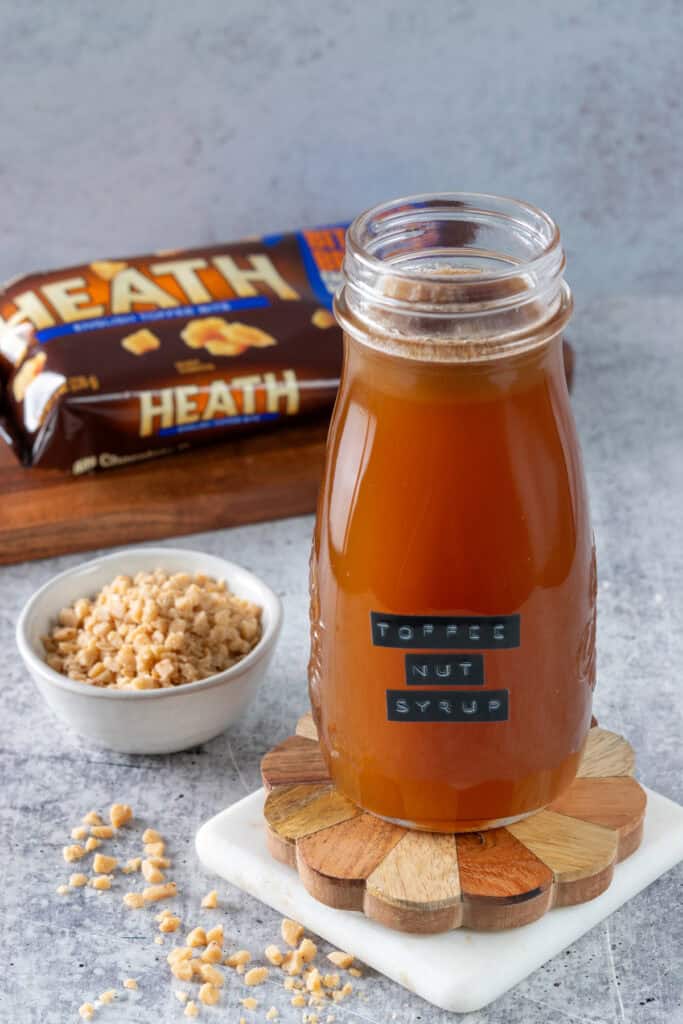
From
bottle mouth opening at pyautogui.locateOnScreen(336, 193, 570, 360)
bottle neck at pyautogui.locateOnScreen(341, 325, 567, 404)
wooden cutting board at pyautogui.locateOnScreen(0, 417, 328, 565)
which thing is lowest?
wooden cutting board at pyautogui.locateOnScreen(0, 417, 328, 565)

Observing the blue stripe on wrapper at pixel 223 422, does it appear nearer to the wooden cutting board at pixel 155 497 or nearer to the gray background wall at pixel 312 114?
the wooden cutting board at pixel 155 497

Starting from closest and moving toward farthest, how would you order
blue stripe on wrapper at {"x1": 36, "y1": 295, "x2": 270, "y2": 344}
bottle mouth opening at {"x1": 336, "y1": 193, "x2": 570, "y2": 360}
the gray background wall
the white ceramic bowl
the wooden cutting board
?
bottle mouth opening at {"x1": 336, "y1": 193, "x2": 570, "y2": 360} < the white ceramic bowl < the wooden cutting board < blue stripe on wrapper at {"x1": 36, "y1": 295, "x2": 270, "y2": 344} < the gray background wall

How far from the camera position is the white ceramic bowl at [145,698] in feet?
3.25

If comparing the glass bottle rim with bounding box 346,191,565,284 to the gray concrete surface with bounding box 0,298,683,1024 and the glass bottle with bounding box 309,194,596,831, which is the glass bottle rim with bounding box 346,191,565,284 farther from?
the gray concrete surface with bounding box 0,298,683,1024

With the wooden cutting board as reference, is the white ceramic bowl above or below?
above

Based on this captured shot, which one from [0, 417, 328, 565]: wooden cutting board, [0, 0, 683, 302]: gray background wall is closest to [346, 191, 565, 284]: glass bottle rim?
[0, 417, 328, 565]: wooden cutting board

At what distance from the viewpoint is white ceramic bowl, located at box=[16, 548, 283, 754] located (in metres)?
0.99

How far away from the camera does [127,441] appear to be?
1421 millimetres

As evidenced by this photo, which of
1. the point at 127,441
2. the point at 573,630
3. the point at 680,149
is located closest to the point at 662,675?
the point at 573,630

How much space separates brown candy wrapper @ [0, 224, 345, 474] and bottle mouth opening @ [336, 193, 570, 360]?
64 cm

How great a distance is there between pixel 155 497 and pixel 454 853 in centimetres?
63

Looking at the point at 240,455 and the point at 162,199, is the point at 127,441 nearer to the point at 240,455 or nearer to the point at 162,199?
the point at 240,455

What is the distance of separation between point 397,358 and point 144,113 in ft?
3.26

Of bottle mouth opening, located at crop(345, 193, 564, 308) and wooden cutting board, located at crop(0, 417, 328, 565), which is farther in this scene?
wooden cutting board, located at crop(0, 417, 328, 565)
